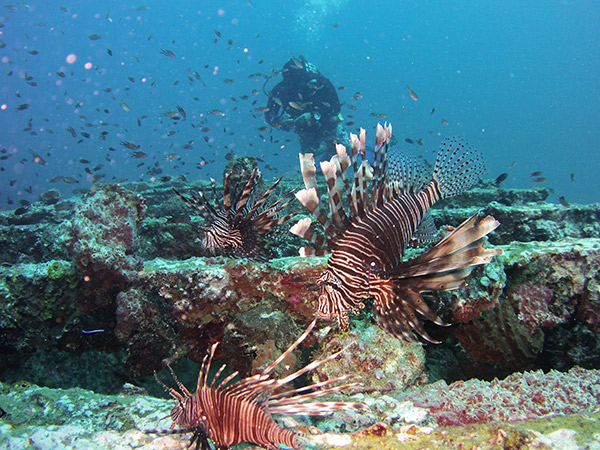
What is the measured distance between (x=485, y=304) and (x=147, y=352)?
2988 mm

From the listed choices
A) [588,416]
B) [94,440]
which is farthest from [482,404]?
[94,440]

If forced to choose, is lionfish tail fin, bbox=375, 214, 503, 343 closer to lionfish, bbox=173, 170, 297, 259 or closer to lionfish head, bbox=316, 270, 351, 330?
lionfish head, bbox=316, 270, 351, 330

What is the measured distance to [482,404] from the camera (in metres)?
1.73

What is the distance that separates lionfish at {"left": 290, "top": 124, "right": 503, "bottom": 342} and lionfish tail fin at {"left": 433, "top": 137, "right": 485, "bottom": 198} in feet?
2.42

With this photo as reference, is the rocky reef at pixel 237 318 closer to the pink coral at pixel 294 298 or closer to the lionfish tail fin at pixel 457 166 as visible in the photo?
the pink coral at pixel 294 298

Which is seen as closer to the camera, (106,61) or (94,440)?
(94,440)

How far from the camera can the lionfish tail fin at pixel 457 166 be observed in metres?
3.15

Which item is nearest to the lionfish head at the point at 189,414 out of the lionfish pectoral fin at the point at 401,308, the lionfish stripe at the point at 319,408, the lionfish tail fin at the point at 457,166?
the lionfish stripe at the point at 319,408

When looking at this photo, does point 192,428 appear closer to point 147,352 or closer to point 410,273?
point 410,273

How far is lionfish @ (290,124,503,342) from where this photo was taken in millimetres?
1704

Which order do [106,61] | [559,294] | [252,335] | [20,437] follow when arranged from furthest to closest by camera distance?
[106,61] < [559,294] < [252,335] < [20,437]

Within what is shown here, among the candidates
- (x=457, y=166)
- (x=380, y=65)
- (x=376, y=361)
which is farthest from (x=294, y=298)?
(x=380, y=65)

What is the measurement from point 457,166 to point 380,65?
128226mm

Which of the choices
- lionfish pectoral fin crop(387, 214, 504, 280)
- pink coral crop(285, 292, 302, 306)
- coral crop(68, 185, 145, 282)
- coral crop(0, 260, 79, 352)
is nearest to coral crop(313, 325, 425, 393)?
pink coral crop(285, 292, 302, 306)
